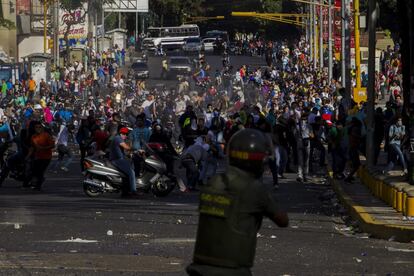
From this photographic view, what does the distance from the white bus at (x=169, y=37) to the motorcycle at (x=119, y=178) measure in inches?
3527

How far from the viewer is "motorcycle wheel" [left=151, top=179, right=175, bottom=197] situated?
25844 millimetres

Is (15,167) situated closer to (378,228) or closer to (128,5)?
(378,228)

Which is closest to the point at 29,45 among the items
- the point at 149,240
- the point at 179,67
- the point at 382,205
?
the point at 179,67

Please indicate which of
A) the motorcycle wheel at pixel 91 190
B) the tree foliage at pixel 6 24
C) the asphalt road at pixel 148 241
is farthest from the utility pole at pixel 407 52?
the tree foliage at pixel 6 24

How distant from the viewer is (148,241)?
680 inches

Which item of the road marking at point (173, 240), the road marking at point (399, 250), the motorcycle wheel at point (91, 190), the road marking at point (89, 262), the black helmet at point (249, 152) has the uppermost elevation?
the black helmet at point (249, 152)

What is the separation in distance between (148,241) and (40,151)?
420 inches

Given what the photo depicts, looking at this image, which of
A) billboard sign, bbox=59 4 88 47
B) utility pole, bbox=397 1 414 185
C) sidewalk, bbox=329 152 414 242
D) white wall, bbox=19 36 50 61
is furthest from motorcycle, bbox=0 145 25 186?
billboard sign, bbox=59 4 88 47

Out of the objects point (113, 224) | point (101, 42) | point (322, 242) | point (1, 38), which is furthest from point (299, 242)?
point (101, 42)

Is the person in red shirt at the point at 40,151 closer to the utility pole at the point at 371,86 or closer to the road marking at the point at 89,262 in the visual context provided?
the utility pole at the point at 371,86

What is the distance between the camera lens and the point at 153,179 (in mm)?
25859

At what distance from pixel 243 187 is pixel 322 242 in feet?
30.8

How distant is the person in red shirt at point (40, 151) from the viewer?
27.6 metres

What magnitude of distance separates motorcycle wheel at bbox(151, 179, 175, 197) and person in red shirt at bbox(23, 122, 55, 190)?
284 cm
